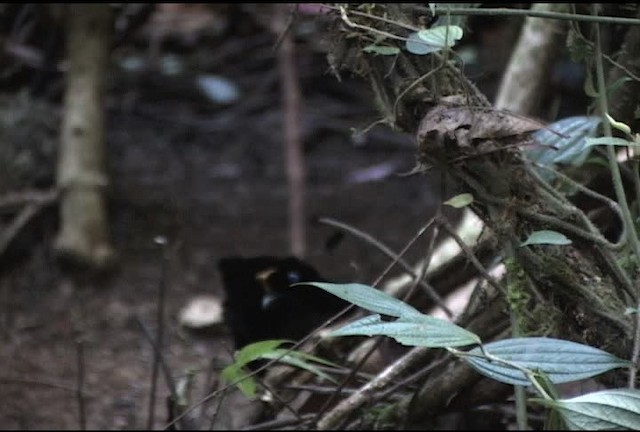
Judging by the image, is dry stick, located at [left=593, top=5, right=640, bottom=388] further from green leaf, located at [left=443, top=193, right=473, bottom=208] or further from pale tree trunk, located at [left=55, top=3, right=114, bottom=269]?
pale tree trunk, located at [left=55, top=3, right=114, bottom=269]

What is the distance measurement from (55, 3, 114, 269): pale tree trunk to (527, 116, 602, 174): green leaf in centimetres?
138

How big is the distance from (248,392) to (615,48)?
586 millimetres

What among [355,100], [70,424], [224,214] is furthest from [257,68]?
[70,424]

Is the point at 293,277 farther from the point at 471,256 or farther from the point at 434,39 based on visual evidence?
the point at 434,39

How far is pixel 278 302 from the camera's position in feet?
4.53

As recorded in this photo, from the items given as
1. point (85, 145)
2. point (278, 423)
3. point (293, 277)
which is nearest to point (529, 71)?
point (293, 277)

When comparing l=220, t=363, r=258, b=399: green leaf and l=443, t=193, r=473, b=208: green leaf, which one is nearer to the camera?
l=443, t=193, r=473, b=208: green leaf

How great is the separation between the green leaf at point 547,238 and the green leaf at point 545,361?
126 millimetres

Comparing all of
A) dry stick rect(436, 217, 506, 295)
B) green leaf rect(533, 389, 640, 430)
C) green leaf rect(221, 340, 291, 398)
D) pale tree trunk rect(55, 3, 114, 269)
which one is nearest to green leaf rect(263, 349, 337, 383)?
green leaf rect(221, 340, 291, 398)

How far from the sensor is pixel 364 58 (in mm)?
960

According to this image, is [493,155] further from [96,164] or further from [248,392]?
[96,164]

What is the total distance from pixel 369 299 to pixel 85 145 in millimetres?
1644

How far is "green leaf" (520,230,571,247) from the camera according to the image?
2.60 ft

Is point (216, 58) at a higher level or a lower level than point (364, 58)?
lower
